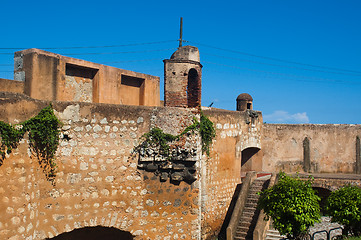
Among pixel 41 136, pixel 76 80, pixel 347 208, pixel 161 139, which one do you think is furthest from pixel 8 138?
pixel 347 208

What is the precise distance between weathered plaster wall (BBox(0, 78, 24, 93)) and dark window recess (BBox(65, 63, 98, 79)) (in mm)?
1918

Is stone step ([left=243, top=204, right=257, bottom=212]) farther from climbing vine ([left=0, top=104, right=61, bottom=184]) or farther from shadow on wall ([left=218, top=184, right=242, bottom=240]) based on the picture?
climbing vine ([left=0, top=104, right=61, bottom=184])

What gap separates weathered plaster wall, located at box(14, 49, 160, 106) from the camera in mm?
11039

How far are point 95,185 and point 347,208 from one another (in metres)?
7.22

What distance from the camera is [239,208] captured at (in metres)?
14.1

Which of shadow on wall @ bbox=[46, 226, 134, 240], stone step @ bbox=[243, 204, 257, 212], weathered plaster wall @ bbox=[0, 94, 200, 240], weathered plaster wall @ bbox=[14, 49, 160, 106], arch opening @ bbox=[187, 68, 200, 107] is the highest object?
weathered plaster wall @ bbox=[14, 49, 160, 106]

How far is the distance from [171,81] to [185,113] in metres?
1.82

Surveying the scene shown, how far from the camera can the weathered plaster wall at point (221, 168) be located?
13.1 metres

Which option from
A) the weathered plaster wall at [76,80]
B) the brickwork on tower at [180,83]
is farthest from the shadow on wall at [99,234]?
the weathered plaster wall at [76,80]

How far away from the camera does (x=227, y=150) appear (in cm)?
1450

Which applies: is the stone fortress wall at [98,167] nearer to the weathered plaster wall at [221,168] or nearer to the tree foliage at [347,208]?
the weathered plaster wall at [221,168]

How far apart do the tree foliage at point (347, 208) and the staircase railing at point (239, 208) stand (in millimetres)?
3566

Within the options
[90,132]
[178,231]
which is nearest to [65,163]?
[90,132]

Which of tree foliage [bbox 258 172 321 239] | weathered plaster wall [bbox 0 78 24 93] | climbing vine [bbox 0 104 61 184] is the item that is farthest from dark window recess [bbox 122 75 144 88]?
climbing vine [bbox 0 104 61 184]
